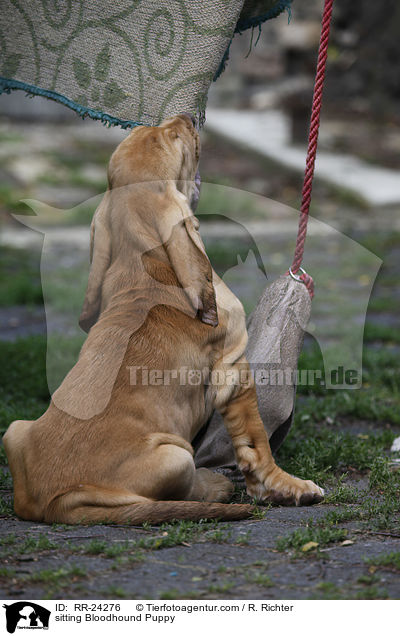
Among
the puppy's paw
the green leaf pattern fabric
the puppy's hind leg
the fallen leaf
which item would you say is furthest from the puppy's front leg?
the green leaf pattern fabric

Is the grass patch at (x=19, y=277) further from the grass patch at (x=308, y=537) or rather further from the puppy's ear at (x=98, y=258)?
the grass patch at (x=308, y=537)

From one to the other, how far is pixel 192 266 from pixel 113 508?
102 cm

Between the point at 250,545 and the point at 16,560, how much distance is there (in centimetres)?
A: 82

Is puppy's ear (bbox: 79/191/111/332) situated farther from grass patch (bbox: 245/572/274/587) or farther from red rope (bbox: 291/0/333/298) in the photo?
grass patch (bbox: 245/572/274/587)

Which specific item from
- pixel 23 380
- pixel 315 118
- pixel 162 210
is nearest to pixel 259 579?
pixel 162 210

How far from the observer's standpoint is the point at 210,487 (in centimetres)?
371

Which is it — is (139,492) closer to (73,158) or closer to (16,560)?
(16,560)

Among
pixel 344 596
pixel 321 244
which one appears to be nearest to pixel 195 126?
pixel 344 596

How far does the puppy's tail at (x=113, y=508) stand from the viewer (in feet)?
10.6

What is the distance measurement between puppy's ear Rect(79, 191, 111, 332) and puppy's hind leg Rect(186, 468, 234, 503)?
33.9 inches

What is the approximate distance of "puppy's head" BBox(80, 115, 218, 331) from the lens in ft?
11.7

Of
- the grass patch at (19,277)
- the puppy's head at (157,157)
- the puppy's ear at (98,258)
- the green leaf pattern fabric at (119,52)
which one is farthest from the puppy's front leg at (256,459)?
the grass patch at (19,277)

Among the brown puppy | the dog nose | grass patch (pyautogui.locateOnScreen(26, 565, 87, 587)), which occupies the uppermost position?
the dog nose
